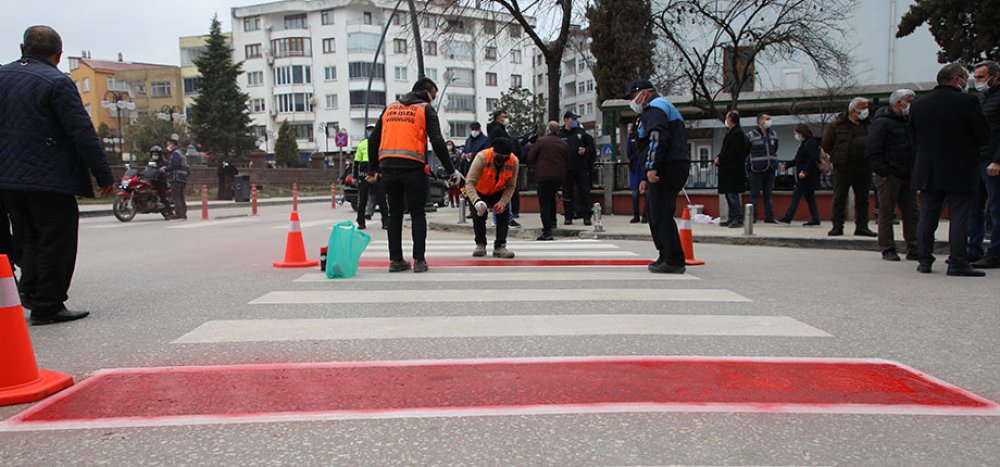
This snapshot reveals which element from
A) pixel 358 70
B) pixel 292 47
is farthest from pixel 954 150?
pixel 292 47

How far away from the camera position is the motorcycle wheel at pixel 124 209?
1653cm

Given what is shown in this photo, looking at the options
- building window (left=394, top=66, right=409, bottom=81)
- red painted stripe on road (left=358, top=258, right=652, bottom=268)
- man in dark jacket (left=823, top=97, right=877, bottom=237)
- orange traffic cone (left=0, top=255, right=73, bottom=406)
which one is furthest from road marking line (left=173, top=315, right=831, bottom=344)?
building window (left=394, top=66, right=409, bottom=81)

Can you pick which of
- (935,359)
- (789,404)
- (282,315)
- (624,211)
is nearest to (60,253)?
(282,315)

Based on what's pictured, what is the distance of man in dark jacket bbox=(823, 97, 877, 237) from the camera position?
35.1ft

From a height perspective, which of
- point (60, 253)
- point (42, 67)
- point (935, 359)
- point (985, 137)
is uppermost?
point (42, 67)

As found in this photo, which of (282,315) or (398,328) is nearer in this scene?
(398,328)

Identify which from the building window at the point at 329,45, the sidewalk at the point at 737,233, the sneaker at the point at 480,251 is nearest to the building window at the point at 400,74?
the building window at the point at 329,45

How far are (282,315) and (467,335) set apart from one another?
5.12 ft

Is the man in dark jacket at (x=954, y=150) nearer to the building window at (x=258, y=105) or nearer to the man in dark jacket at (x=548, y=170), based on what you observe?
the man in dark jacket at (x=548, y=170)

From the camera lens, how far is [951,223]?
7.29 meters

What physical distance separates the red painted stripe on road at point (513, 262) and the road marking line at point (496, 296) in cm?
190

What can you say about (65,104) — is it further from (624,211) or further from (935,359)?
(624,211)

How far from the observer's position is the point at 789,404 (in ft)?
10.9

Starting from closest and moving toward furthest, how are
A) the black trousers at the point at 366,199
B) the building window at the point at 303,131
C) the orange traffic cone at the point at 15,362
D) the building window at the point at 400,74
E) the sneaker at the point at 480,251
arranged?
Answer: the orange traffic cone at the point at 15,362, the sneaker at the point at 480,251, the black trousers at the point at 366,199, the building window at the point at 400,74, the building window at the point at 303,131
